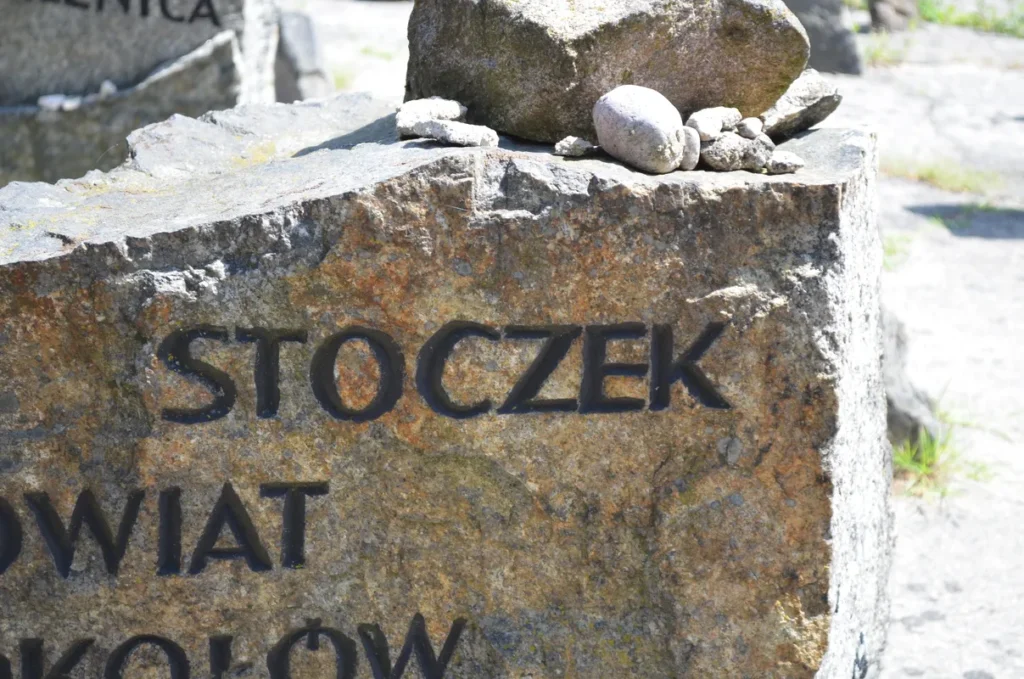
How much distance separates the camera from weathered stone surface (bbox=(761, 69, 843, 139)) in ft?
6.90

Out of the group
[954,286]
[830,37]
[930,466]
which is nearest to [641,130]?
[930,466]

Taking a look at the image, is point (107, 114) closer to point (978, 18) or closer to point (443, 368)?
point (443, 368)

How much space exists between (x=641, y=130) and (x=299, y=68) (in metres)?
4.03

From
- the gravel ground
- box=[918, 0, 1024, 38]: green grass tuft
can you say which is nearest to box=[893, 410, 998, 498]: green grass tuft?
the gravel ground

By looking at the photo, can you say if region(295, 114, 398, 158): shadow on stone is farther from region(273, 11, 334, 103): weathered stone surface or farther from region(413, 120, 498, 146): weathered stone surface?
region(273, 11, 334, 103): weathered stone surface

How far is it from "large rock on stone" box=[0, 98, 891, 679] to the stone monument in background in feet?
7.56

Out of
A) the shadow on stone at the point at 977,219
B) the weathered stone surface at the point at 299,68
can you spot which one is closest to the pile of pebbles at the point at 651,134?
the shadow on stone at the point at 977,219

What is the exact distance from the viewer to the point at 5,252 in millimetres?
1771

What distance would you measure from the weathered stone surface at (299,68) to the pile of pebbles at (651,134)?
3.65 metres

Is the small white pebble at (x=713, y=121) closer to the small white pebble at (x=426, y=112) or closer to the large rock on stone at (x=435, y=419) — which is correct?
the large rock on stone at (x=435, y=419)

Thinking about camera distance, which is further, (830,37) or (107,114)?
(830,37)

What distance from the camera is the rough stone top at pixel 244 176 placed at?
1780mm

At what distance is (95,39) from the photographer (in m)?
4.09

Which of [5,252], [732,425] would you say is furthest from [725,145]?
[5,252]
